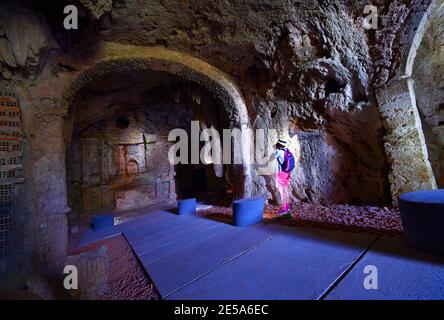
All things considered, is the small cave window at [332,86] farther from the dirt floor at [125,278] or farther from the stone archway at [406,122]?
the dirt floor at [125,278]

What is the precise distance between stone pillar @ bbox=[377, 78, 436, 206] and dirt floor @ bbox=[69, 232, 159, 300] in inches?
205

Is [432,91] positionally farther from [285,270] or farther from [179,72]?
[179,72]

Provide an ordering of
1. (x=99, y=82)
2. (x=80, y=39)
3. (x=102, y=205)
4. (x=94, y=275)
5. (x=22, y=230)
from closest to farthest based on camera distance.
Result: 1. (x=94, y=275)
2. (x=22, y=230)
3. (x=80, y=39)
4. (x=99, y=82)
5. (x=102, y=205)

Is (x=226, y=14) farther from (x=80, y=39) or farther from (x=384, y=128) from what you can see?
(x=384, y=128)

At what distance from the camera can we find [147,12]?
4527 mm

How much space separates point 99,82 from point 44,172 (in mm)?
3609

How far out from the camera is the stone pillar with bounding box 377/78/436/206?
437 centimetres

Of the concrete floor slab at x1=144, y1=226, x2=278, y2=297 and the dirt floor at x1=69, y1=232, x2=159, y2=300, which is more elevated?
the concrete floor slab at x1=144, y1=226, x2=278, y2=297

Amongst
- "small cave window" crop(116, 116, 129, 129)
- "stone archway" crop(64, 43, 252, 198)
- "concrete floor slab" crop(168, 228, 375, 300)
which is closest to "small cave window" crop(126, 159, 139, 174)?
"small cave window" crop(116, 116, 129, 129)

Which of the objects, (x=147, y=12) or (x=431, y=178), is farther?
(x=147, y=12)

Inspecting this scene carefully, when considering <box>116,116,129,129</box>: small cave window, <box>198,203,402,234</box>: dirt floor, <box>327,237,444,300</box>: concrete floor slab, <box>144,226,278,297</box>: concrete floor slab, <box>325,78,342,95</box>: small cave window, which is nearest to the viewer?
<box>327,237,444,300</box>: concrete floor slab

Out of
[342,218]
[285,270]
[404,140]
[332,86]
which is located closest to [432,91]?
[404,140]

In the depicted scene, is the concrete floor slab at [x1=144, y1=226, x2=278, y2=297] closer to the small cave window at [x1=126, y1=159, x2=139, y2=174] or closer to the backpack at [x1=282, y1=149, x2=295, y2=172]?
the backpack at [x1=282, y1=149, x2=295, y2=172]
